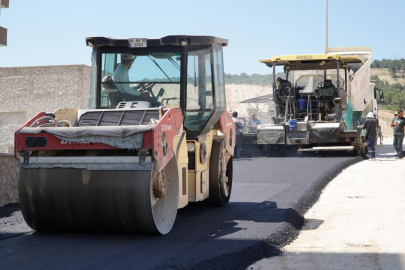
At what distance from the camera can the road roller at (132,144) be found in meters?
6.14

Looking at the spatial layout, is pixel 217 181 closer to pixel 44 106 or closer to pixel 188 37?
pixel 188 37

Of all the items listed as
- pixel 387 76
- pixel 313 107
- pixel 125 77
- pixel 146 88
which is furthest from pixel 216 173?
pixel 387 76

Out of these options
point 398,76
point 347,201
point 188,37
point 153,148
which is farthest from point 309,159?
point 398,76

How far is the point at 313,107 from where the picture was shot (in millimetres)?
17484

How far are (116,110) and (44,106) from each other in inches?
591

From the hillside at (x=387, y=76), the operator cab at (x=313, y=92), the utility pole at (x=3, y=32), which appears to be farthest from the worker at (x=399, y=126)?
the hillside at (x=387, y=76)

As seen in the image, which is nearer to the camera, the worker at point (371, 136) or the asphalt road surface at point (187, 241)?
the asphalt road surface at point (187, 241)

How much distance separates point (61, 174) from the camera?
6277 millimetres

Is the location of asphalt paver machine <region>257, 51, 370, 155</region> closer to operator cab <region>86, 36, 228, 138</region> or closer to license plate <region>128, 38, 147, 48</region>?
operator cab <region>86, 36, 228, 138</region>

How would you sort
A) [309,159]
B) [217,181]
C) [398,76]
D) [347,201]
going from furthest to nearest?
[398,76] < [309,159] < [347,201] < [217,181]

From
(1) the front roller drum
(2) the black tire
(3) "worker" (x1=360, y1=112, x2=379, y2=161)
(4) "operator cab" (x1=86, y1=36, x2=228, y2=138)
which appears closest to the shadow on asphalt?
(3) "worker" (x1=360, y1=112, x2=379, y2=161)

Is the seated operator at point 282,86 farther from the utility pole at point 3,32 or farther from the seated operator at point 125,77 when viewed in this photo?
the seated operator at point 125,77

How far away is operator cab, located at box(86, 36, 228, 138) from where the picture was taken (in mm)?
7582

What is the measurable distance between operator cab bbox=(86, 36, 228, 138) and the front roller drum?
4.36 feet
